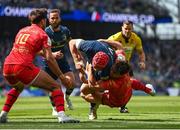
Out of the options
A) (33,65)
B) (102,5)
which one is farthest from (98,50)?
(102,5)

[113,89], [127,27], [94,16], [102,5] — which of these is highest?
[113,89]

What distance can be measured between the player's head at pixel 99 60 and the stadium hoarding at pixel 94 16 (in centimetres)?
3099

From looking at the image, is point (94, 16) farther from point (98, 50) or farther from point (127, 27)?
point (98, 50)

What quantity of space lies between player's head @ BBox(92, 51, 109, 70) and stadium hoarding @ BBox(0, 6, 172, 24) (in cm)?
3099

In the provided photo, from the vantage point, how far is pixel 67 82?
12234 millimetres

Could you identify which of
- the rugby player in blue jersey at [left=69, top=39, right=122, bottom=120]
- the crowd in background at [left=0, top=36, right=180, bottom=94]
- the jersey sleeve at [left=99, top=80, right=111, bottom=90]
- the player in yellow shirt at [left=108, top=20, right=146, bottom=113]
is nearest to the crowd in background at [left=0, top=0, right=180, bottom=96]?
the crowd in background at [left=0, top=36, right=180, bottom=94]

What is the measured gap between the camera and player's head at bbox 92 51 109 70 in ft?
41.8

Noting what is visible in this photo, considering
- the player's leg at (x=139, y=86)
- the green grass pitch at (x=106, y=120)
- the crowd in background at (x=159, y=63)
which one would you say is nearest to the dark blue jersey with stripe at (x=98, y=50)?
the green grass pitch at (x=106, y=120)

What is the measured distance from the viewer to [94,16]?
4866 cm

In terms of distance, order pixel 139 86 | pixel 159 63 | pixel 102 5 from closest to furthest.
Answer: pixel 139 86
pixel 102 5
pixel 159 63

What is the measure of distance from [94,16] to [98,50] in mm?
35561

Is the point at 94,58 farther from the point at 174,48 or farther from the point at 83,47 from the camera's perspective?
the point at 174,48

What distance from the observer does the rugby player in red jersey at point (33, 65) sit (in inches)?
473

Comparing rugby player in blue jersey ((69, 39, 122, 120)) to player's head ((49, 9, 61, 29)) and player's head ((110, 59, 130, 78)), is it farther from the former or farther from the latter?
player's head ((49, 9, 61, 29))
